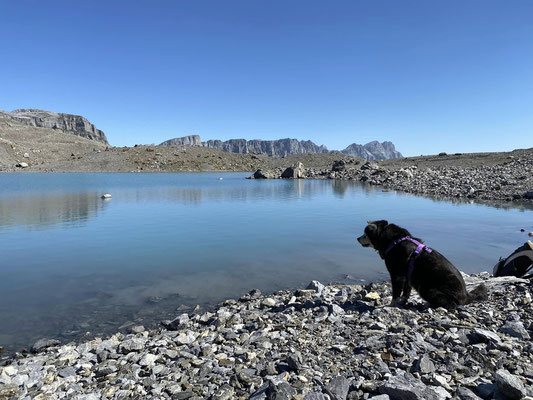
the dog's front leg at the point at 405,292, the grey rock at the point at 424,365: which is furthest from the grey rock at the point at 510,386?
the dog's front leg at the point at 405,292

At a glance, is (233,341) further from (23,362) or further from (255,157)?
(255,157)

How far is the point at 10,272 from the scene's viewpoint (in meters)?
12.1

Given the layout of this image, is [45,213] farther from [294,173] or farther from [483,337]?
[294,173]

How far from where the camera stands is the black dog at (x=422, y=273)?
23.2ft

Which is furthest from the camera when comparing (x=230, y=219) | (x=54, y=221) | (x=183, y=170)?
(x=183, y=170)

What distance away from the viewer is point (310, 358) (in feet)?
17.2

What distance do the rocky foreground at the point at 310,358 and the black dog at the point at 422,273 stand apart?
27 centimetres

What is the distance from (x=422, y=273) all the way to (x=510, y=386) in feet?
12.3

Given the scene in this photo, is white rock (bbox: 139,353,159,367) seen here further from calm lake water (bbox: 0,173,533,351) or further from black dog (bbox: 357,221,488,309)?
black dog (bbox: 357,221,488,309)

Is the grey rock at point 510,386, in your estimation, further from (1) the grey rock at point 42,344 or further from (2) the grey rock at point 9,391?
(1) the grey rock at point 42,344

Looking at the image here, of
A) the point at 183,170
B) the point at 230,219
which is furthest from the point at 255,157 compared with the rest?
the point at 230,219

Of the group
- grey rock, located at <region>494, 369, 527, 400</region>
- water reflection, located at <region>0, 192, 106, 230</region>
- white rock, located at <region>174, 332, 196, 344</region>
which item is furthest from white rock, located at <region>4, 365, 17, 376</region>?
water reflection, located at <region>0, 192, 106, 230</region>

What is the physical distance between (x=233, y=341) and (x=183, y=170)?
119m

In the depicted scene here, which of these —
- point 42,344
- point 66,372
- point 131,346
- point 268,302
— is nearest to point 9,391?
point 66,372
